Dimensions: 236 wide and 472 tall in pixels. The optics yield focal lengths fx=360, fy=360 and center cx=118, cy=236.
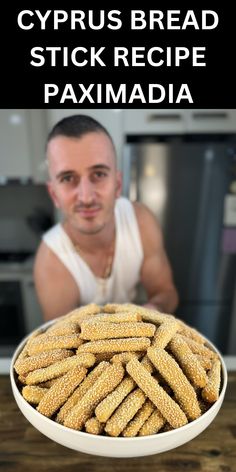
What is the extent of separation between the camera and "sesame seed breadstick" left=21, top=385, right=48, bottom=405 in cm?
54

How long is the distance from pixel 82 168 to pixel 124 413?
65 centimetres

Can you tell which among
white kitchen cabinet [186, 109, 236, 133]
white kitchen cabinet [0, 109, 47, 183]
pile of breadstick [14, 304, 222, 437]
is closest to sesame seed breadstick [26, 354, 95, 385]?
pile of breadstick [14, 304, 222, 437]

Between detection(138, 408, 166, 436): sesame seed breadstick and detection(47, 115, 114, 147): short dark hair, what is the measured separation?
0.72 m

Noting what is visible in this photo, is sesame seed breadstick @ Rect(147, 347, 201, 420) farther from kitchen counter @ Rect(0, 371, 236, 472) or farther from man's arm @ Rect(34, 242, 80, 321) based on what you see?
man's arm @ Rect(34, 242, 80, 321)

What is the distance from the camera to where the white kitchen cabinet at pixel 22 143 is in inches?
44.5

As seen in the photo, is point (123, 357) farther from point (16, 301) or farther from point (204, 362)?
point (16, 301)

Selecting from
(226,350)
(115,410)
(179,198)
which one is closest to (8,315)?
(179,198)

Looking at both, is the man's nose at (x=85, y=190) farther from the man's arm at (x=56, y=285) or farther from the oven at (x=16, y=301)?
the oven at (x=16, y=301)

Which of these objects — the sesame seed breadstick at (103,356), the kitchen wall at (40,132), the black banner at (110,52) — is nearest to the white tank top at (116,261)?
the kitchen wall at (40,132)

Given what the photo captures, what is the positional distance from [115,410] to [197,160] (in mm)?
1260

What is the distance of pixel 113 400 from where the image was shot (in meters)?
0.50

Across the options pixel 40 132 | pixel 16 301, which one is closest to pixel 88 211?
pixel 40 132

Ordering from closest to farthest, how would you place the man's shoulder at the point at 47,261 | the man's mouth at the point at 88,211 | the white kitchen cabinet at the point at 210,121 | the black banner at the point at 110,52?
the black banner at the point at 110,52 < the man's mouth at the point at 88,211 < the man's shoulder at the point at 47,261 < the white kitchen cabinet at the point at 210,121

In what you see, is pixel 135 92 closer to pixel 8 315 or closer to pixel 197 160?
pixel 197 160
